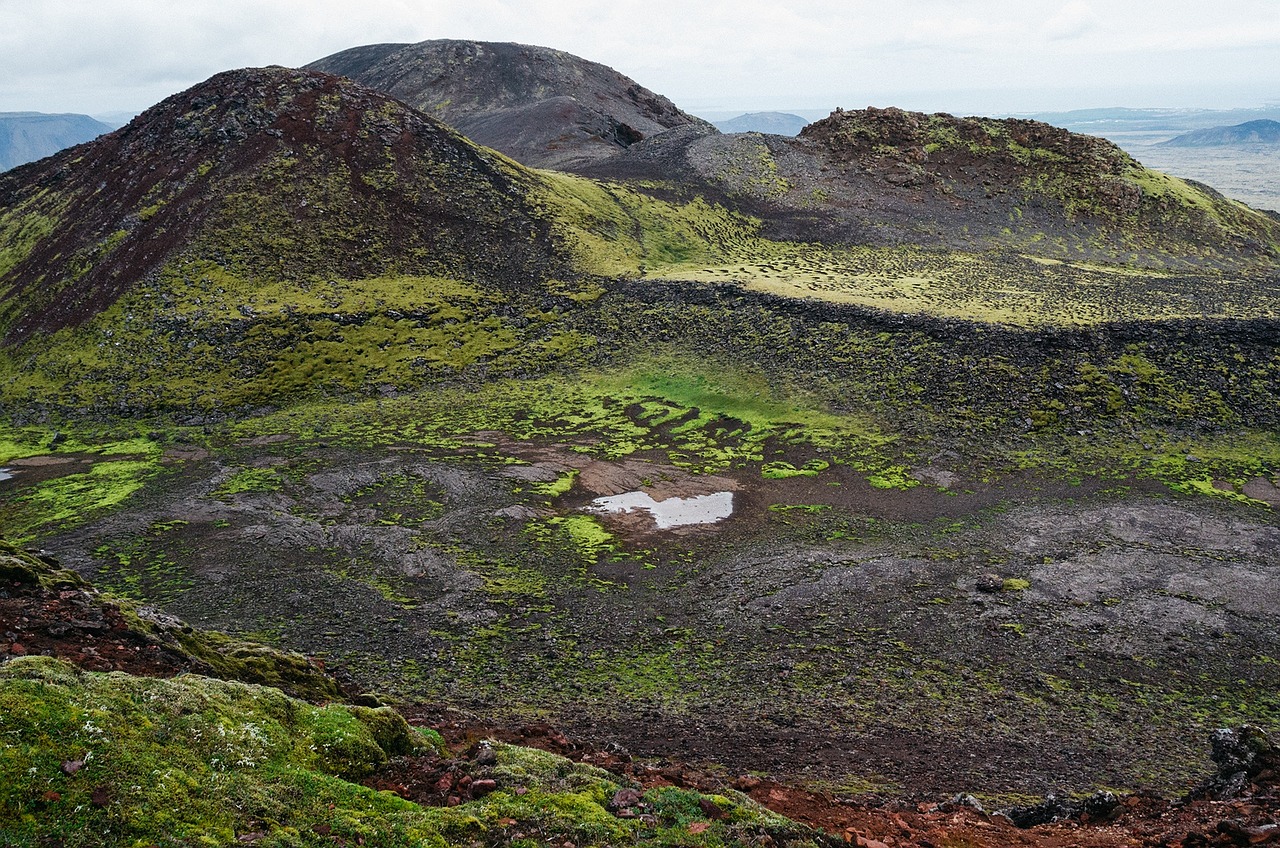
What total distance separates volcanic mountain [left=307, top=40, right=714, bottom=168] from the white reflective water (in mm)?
100073

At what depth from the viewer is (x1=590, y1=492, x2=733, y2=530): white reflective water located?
3909 centimetres

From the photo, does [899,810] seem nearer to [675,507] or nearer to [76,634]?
[76,634]

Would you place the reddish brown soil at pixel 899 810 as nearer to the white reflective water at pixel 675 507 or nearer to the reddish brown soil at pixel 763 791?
the reddish brown soil at pixel 763 791

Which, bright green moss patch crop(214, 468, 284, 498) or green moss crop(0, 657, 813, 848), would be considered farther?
bright green moss patch crop(214, 468, 284, 498)

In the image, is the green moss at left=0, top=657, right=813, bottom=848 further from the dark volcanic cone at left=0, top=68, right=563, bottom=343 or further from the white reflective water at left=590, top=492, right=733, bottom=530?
the dark volcanic cone at left=0, top=68, right=563, bottom=343

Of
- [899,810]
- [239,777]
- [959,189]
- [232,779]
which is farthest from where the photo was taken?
[959,189]

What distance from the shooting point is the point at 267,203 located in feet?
230

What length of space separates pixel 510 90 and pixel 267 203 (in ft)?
337

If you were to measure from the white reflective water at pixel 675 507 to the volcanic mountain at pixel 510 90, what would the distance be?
10007 cm

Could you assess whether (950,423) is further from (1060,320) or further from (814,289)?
(814,289)

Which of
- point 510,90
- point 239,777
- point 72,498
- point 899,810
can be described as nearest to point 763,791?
point 899,810

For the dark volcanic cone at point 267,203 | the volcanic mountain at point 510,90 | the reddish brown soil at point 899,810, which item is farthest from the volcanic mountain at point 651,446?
the volcanic mountain at point 510,90

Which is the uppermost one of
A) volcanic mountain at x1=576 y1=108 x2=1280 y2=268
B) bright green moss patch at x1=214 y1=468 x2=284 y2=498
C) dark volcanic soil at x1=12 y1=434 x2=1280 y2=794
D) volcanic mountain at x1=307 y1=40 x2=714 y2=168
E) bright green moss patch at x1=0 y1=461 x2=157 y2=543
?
volcanic mountain at x1=307 y1=40 x2=714 y2=168

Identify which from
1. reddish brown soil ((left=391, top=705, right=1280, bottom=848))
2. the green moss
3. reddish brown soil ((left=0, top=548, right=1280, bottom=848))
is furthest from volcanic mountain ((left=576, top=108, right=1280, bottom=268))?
the green moss
